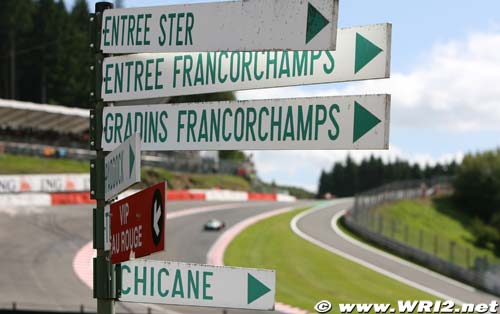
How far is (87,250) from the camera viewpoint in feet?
135

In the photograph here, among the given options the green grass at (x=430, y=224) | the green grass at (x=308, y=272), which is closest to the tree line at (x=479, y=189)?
the green grass at (x=430, y=224)

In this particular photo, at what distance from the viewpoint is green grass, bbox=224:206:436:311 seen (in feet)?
116

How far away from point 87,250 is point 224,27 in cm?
→ 3690

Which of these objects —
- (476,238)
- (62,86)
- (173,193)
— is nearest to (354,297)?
(173,193)

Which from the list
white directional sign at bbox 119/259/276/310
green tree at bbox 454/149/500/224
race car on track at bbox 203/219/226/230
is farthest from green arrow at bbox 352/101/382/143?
green tree at bbox 454/149/500/224

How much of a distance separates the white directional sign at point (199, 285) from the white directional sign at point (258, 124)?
786 millimetres

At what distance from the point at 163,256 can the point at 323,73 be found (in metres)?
37.0

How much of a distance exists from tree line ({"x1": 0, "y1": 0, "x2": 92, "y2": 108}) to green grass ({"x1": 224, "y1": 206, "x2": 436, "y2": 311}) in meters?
50.1

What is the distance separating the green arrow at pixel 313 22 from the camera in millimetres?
4848

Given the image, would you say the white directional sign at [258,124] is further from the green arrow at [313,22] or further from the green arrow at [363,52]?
the green arrow at [313,22]

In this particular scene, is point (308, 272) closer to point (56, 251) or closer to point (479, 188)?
point (56, 251)

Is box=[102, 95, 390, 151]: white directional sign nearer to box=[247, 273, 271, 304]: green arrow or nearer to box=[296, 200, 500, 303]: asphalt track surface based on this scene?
box=[247, 273, 271, 304]: green arrow

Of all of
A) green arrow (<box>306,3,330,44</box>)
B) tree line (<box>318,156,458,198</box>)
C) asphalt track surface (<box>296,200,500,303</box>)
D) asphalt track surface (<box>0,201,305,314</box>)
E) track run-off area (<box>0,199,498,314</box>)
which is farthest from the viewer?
tree line (<box>318,156,458,198</box>)

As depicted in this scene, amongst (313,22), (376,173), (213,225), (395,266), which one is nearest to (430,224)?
(213,225)
